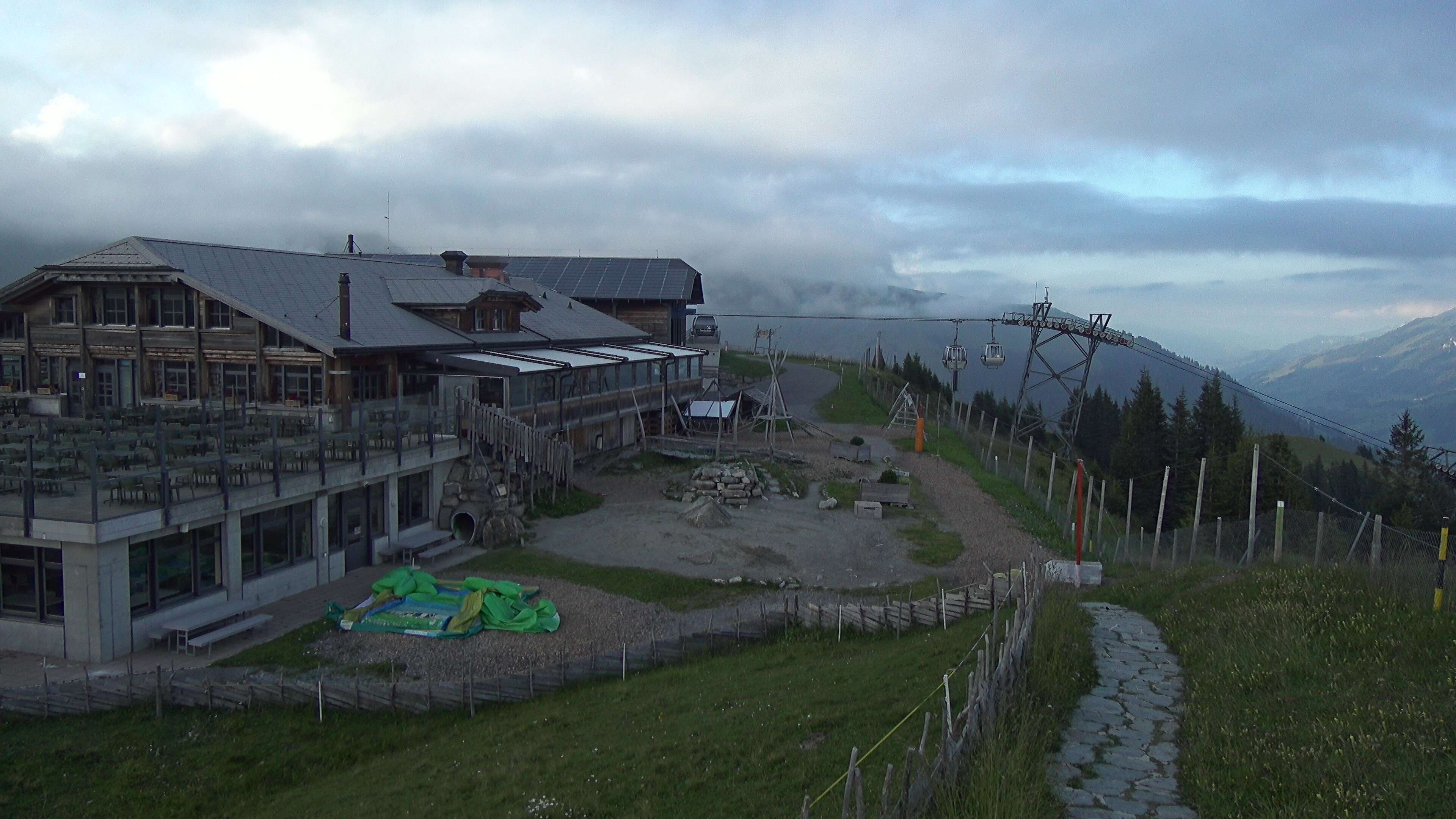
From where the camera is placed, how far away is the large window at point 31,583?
17500mm

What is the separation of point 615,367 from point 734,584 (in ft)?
57.9

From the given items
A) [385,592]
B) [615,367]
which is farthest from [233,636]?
[615,367]

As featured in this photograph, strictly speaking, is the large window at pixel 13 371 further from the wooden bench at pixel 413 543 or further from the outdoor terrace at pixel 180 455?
the wooden bench at pixel 413 543

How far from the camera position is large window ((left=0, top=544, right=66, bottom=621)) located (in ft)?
57.4

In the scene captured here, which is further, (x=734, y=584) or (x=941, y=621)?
(x=734, y=584)

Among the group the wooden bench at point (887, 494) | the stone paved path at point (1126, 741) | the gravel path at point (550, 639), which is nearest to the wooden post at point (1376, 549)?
the stone paved path at point (1126, 741)

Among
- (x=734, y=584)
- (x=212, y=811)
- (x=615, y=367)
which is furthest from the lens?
(x=615, y=367)

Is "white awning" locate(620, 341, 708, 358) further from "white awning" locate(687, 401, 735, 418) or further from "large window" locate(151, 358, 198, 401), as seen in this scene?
"large window" locate(151, 358, 198, 401)

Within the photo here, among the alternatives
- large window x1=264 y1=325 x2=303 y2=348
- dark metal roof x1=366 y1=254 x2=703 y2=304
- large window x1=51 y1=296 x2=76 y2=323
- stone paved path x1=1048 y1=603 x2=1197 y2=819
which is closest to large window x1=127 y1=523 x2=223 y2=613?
large window x1=264 y1=325 x2=303 y2=348

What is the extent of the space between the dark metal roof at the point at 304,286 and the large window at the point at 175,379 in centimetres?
281

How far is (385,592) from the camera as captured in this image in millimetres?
20312

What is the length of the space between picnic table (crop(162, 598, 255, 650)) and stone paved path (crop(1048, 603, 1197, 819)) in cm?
1611

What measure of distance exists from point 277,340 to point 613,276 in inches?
1219

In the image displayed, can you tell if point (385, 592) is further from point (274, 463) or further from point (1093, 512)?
point (1093, 512)
